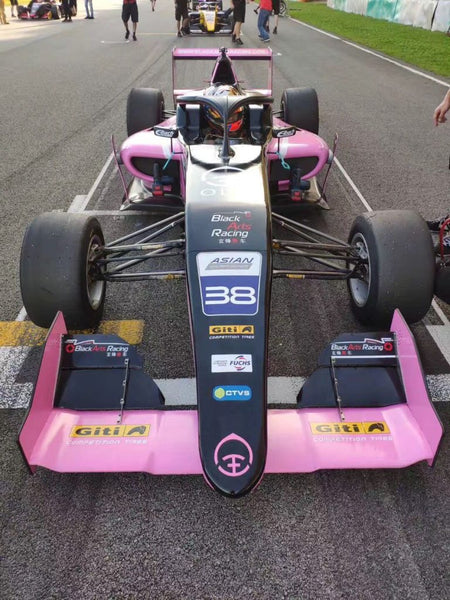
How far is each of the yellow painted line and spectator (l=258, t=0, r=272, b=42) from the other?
15707mm

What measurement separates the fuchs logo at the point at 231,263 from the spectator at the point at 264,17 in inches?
635

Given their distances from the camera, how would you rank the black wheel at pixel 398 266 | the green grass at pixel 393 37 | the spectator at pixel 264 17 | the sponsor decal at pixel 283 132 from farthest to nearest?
the spectator at pixel 264 17, the green grass at pixel 393 37, the sponsor decal at pixel 283 132, the black wheel at pixel 398 266

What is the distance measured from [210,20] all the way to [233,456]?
1890cm

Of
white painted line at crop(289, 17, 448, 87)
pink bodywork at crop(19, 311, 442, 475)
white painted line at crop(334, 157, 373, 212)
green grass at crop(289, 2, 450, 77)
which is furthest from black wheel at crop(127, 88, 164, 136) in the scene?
green grass at crop(289, 2, 450, 77)

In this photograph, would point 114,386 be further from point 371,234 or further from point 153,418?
point 371,234

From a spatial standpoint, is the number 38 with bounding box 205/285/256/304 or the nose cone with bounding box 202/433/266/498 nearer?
the nose cone with bounding box 202/433/266/498

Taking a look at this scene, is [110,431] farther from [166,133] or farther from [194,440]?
[166,133]

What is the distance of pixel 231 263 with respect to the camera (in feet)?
7.67

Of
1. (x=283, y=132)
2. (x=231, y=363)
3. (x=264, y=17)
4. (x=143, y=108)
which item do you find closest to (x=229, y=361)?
(x=231, y=363)

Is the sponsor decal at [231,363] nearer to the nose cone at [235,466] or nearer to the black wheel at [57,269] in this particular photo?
the nose cone at [235,466]

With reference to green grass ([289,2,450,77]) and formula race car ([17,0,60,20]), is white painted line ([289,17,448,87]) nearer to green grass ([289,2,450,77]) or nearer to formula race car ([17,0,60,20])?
green grass ([289,2,450,77])

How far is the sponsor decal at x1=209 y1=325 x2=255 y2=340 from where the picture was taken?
7.19ft

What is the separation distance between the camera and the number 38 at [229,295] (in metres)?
2.26

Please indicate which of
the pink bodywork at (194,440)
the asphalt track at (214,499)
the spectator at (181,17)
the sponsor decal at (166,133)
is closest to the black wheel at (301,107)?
the asphalt track at (214,499)
